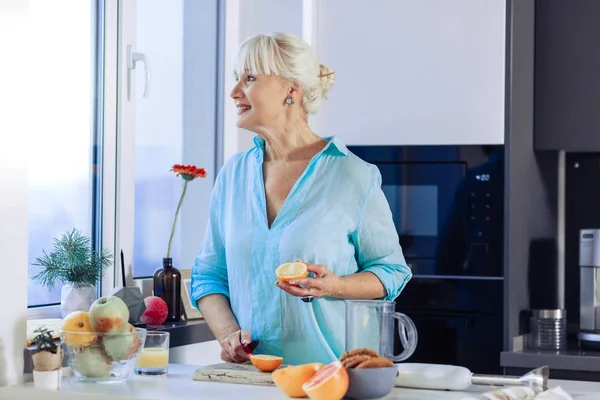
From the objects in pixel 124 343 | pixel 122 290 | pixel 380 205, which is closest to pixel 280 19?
pixel 122 290

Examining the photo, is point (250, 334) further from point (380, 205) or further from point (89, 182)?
point (89, 182)

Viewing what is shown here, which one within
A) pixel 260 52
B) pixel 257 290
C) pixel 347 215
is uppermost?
pixel 260 52

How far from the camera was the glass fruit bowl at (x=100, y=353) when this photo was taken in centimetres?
183

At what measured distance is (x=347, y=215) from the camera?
2178 millimetres

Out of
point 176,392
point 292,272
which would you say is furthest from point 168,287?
point 176,392

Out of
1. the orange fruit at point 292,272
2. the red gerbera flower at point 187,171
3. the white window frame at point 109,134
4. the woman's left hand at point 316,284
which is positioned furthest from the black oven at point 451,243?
the orange fruit at point 292,272

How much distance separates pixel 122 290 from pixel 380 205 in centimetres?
91

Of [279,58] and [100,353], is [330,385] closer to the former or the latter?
[100,353]

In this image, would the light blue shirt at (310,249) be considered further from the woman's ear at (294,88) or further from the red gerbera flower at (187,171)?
the red gerbera flower at (187,171)

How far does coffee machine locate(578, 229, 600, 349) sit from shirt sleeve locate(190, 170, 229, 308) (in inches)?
46.5

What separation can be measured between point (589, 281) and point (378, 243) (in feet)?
3.45

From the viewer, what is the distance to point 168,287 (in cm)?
293

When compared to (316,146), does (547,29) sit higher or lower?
higher

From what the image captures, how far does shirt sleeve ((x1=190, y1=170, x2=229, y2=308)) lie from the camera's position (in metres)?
2.27
